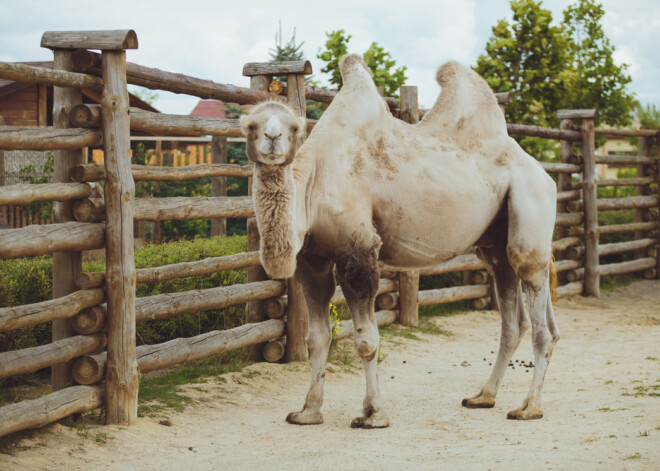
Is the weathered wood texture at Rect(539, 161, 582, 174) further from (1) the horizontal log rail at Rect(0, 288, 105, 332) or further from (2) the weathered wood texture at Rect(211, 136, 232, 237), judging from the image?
(1) the horizontal log rail at Rect(0, 288, 105, 332)

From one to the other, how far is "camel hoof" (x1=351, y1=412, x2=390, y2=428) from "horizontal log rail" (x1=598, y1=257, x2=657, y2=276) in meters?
8.06

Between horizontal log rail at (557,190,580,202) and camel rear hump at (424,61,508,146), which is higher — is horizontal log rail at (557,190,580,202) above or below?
below

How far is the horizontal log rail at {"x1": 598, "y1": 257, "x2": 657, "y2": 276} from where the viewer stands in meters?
12.8

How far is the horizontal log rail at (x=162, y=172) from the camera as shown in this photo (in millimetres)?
5211

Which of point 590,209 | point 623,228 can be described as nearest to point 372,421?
point 590,209

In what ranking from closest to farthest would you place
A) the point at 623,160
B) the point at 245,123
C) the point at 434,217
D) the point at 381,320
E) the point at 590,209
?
the point at 245,123 → the point at 434,217 → the point at 381,320 → the point at 590,209 → the point at 623,160

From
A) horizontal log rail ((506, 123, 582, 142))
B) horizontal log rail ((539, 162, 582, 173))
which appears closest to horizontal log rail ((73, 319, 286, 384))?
horizontal log rail ((506, 123, 582, 142))

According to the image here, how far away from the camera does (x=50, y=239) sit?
4.86 m

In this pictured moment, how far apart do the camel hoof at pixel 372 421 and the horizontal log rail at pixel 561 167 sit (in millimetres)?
6661

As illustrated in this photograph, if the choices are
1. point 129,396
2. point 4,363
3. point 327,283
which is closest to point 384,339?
point 327,283

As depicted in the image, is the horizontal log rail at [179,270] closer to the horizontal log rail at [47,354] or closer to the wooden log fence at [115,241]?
the wooden log fence at [115,241]

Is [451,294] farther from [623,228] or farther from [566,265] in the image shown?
[623,228]

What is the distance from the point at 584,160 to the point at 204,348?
7.86 meters

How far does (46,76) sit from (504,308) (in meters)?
3.58
